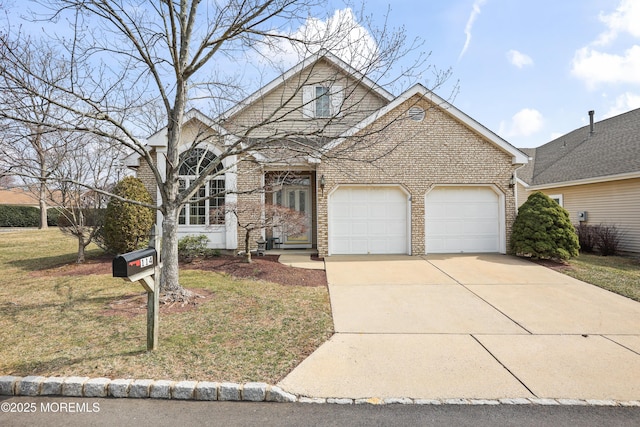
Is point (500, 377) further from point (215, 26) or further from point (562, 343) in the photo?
point (215, 26)

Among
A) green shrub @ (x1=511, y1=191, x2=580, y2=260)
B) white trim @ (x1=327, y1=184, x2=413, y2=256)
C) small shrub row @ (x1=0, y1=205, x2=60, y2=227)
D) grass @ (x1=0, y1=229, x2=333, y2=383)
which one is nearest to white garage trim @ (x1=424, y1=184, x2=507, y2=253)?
white trim @ (x1=327, y1=184, x2=413, y2=256)

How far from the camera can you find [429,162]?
37.6 feet

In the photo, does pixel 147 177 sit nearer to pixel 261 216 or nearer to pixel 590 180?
pixel 261 216

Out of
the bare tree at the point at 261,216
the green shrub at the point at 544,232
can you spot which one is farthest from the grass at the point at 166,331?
the green shrub at the point at 544,232

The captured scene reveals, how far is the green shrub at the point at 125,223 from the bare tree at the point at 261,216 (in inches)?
86.1

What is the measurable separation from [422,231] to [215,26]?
8.65 m

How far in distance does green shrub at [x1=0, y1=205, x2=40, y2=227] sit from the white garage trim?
30562 mm

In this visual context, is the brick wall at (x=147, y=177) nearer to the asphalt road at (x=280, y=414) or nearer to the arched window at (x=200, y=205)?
the arched window at (x=200, y=205)

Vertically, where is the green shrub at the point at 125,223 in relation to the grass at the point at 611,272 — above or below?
above

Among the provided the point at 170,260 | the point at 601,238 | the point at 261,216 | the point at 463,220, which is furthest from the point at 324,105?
the point at 601,238

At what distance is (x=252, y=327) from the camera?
5125 millimetres

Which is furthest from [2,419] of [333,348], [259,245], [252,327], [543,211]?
[543,211]

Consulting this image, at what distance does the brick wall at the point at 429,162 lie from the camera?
1138cm

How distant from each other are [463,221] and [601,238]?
5.93m
